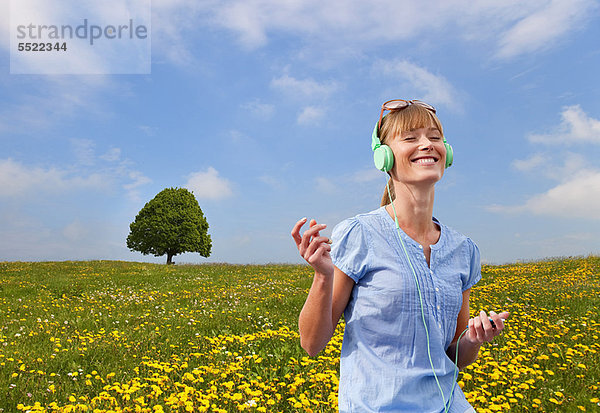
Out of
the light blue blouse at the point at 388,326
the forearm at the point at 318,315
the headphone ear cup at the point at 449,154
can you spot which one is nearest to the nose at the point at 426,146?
the headphone ear cup at the point at 449,154

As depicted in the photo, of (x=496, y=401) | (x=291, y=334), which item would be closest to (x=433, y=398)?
(x=496, y=401)

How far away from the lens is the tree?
138 ft

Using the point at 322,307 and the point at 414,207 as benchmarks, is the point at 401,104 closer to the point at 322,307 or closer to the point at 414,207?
the point at 414,207

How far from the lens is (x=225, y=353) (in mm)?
7273

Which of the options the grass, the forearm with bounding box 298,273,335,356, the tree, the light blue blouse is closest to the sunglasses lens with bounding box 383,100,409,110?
the light blue blouse

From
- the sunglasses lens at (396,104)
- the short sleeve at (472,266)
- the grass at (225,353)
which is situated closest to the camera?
the sunglasses lens at (396,104)

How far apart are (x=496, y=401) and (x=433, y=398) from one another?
13.6 ft

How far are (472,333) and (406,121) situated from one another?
1.24 metres

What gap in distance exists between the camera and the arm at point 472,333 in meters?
2.36

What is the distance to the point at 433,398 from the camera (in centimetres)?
231

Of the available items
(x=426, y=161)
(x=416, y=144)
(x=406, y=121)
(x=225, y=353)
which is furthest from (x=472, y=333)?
(x=225, y=353)

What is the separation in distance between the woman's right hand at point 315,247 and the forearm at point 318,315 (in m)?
0.07

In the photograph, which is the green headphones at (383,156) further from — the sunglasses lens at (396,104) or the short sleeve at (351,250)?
the short sleeve at (351,250)

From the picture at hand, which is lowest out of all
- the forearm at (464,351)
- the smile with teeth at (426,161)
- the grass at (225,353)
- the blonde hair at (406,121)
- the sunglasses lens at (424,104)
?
the grass at (225,353)
